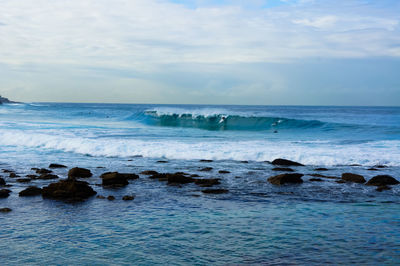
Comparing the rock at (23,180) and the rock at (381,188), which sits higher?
the rock at (381,188)

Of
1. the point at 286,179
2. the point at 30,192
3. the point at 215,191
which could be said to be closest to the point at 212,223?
the point at 215,191

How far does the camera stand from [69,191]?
28.1 feet

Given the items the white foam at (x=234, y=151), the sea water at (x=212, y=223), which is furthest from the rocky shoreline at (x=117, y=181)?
the white foam at (x=234, y=151)

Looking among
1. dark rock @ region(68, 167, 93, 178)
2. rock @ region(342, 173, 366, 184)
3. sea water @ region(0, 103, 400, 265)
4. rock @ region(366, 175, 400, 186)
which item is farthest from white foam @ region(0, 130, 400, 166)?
dark rock @ region(68, 167, 93, 178)

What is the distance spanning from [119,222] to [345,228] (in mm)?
3688

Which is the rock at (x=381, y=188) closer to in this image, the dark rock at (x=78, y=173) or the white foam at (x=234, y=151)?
the white foam at (x=234, y=151)

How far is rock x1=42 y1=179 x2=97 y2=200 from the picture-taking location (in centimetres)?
845

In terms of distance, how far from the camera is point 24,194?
28.0ft

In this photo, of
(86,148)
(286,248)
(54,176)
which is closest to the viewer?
Answer: (286,248)

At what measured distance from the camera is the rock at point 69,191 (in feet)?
27.7

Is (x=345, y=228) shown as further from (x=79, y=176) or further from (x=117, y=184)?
(x=79, y=176)

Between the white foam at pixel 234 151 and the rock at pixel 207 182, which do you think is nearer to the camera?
the rock at pixel 207 182

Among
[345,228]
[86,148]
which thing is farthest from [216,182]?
[86,148]

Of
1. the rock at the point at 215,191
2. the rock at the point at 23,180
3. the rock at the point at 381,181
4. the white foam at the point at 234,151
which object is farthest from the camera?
the white foam at the point at 234,151
